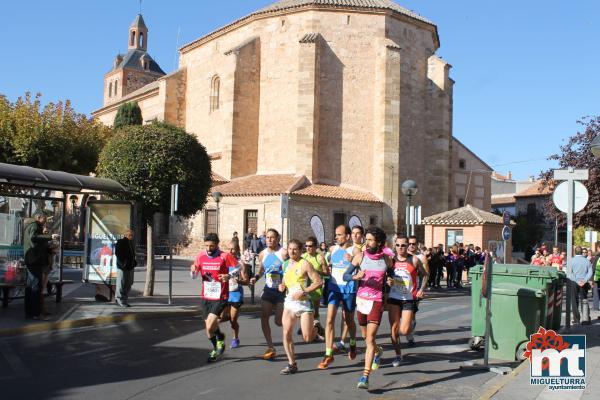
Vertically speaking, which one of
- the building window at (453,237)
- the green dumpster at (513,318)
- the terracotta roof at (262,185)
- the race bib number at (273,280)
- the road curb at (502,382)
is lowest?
the road curb at (502,382)

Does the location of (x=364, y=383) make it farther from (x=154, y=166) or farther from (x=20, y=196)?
(x=154, y=166)

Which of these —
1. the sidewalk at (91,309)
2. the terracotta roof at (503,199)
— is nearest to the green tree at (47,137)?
the sidewalk at (91,309)

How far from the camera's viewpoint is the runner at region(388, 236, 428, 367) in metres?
8.34

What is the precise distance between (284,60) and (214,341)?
1112 inches

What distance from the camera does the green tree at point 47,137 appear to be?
29.2 metres

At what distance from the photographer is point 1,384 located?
21.2 ft

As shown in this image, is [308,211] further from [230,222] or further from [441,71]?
[441,71]

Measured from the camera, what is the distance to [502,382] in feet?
22.5

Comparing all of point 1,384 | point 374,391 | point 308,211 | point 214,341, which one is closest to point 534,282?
point 374,391

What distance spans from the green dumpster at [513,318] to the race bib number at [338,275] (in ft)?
6.76

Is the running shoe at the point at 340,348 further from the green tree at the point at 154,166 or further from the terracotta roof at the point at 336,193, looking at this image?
the terracotta roof at the point at 336,193

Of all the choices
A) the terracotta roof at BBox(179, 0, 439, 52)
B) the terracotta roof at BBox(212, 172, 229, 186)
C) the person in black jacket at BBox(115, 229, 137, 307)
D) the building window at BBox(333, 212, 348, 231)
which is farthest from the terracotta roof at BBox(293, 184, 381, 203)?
the person in black jacket at BBox(115, 229, 137, 307)

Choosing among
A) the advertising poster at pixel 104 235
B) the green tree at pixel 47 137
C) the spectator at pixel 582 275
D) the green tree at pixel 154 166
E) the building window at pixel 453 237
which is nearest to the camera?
the advertising poster at pixel 104 235

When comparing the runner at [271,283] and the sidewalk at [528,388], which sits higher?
the runner at [271,283]
